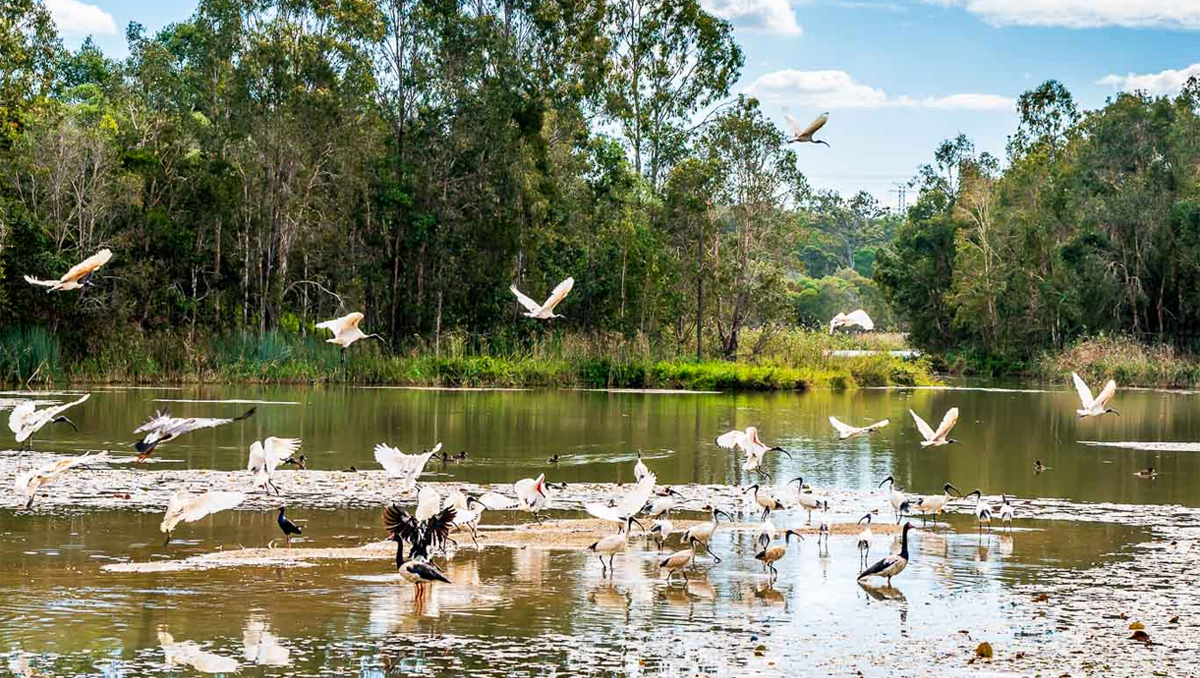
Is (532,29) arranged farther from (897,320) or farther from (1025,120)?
(897,320)

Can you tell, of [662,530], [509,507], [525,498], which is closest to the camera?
[662,530]

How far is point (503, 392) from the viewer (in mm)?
38844

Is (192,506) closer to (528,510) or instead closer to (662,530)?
(528,510)

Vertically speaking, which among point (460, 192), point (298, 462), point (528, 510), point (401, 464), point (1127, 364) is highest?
point (460, 192)

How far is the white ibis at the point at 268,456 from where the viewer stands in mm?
14789

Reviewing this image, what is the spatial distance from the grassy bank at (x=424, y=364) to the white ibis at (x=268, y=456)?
21.3 meters

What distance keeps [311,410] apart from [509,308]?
16.6m

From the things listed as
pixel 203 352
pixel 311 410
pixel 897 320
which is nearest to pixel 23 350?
pixel 203 352

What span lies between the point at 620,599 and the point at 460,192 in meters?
36.0

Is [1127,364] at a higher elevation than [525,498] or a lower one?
higher

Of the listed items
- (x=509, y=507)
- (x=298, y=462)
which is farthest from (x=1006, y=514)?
(x=298, y=462)

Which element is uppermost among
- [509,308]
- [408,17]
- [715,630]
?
[408,17]

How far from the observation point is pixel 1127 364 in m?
52.4

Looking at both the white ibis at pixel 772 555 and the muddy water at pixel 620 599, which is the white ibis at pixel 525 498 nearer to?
the muddy water at pixel 620 599
